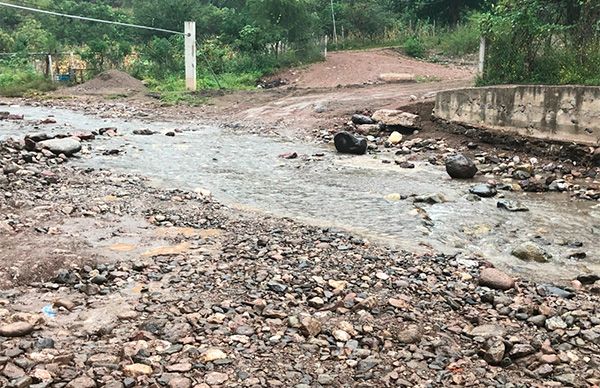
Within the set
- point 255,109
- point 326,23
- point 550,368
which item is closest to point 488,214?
point 550,368

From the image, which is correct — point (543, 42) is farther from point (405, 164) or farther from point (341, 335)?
point (341, 335)

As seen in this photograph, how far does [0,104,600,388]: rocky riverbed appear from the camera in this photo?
310cm

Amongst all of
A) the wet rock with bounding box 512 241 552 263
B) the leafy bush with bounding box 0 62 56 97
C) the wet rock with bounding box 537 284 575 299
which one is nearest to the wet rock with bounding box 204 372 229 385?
the wet rock with bounding box 537 284 575 299

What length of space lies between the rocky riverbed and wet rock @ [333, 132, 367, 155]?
16.8ft

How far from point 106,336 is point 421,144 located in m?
8.56

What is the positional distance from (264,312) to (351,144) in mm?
7399

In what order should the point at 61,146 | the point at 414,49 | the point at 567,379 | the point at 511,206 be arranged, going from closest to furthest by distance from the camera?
the point at 567,379 < the point at 511,206 < the point at 61,146 < the point at 414,49

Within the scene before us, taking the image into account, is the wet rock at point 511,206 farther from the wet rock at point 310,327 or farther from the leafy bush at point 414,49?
the leafy bush at point 414,49

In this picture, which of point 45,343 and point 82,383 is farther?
point 45,343

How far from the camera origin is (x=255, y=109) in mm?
15781

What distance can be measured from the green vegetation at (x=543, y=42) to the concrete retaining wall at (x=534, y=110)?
61 centimetres

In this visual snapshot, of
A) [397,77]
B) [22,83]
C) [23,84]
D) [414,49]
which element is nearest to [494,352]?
[397,77]

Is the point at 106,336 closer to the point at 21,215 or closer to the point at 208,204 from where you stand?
the point at 21,215

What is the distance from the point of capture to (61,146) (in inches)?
378
